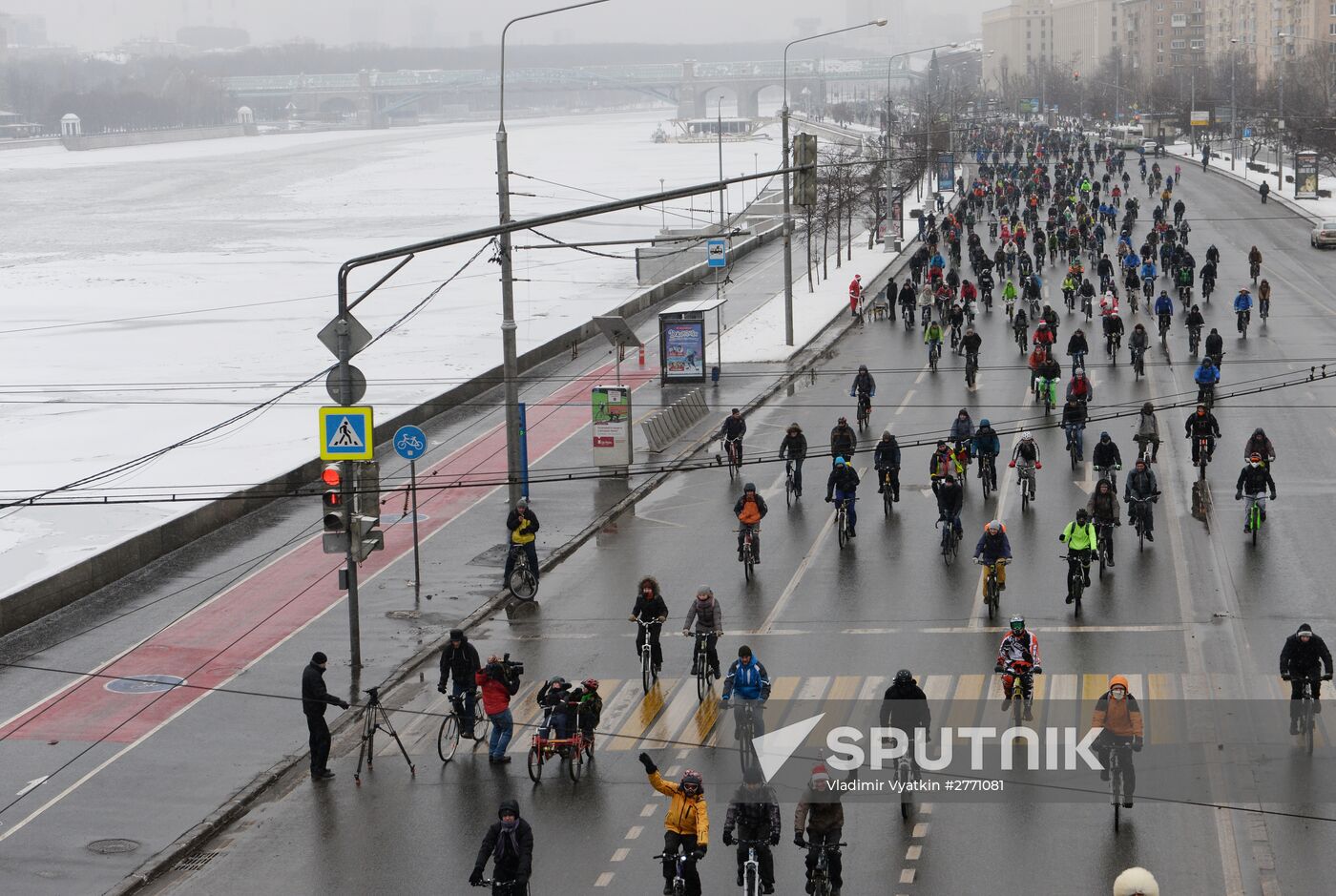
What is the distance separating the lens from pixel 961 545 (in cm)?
2445

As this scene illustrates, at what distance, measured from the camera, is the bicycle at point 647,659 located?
1853 cm

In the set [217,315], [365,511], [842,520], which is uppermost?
[217,315]

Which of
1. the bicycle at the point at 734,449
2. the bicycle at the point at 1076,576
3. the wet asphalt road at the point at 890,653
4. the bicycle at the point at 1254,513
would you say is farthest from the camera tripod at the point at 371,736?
the bicycle at the point at 734,449

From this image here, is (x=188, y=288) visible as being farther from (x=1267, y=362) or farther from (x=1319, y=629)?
(x=1319, y=629)

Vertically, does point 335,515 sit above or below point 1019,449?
above

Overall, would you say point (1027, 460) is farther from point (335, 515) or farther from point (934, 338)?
point (934, 338)

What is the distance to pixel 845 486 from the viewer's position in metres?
24.7

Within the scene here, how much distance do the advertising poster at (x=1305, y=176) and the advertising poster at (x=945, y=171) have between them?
1839cm

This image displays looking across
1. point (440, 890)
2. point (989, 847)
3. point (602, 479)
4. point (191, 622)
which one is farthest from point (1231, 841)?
point (602, 479)

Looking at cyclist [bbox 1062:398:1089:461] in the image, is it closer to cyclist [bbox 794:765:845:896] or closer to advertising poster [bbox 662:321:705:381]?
advertising poster [bbox 662:321:705:381]

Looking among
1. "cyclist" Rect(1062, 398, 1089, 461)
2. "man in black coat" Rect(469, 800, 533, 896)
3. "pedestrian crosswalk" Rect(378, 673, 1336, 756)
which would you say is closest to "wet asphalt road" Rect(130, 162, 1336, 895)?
"pedestrian crosswalk" Rect(378, 673, 1336, 756)

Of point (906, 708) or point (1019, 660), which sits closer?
point (906, 708)

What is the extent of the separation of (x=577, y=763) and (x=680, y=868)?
3.70 m

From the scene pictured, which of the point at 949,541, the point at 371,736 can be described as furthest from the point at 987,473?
the point at 371,736
